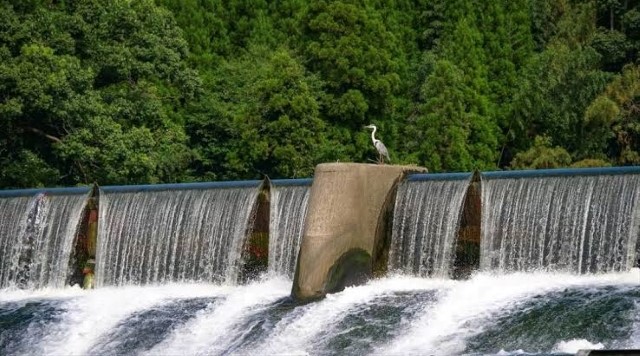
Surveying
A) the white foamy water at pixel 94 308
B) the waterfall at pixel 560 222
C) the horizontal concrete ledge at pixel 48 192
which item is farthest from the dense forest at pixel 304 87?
the waterfall at pixel 560 222

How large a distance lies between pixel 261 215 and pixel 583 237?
7.14 meters

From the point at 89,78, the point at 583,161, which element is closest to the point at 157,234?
the point at 89,78

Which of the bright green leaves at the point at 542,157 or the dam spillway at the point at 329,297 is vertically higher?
the bright green leaves at the point at 542,157

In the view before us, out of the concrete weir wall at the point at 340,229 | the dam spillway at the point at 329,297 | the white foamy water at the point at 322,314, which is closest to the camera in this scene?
the dam spillway at the point at 329,297

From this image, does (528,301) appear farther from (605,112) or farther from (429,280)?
(605,112)

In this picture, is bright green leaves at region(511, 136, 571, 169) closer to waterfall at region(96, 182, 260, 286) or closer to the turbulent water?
waterfall at region(96, 182, 260, 286)

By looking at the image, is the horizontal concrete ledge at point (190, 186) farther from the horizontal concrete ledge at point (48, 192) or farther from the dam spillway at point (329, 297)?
the horizontal concrete ledge at point (48, 192)

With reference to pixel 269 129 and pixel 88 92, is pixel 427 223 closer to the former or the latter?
pixel 88 92

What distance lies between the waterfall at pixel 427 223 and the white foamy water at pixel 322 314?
0.40m

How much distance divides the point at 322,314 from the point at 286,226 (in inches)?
181

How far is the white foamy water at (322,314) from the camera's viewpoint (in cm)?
2445

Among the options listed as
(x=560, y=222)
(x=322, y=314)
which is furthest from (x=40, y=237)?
(x=560, y=222)

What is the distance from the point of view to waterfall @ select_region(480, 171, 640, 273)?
27062 millimetres

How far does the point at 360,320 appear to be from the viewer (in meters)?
25.4
